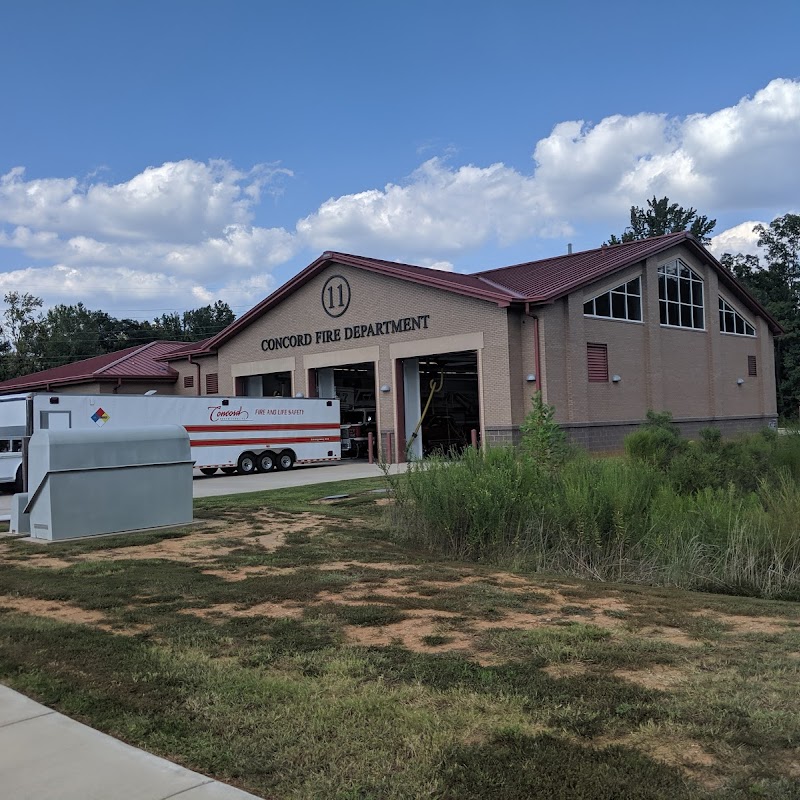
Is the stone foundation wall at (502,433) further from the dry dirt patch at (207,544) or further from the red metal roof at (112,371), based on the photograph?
the red metal roof at (112,371)

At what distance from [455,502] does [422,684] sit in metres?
5.56

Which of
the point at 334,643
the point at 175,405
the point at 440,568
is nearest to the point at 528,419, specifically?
the point at 440,568

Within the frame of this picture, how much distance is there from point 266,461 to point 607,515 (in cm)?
2010

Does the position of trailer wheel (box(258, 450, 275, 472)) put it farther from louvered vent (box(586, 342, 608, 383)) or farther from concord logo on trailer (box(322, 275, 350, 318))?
louvered vent (box(586, 342, 608, 383))

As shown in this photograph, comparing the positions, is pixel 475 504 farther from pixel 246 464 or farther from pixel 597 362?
pixel 597 362

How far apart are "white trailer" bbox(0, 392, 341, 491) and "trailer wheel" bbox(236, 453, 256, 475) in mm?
27

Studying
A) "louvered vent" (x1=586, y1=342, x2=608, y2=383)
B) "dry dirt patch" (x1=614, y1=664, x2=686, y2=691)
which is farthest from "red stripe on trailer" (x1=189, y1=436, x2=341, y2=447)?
"dry dirt patch" (x1=614, y1=664, x2=686, y2=691)

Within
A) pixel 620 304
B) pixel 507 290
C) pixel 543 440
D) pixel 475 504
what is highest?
pixel 507 290

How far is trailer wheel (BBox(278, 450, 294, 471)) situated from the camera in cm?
2871

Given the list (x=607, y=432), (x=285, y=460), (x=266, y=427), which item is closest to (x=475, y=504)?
(x=266, y=427)

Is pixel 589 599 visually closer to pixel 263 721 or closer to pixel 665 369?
pixel 263 721

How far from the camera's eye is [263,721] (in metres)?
4.30

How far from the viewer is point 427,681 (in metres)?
4.82

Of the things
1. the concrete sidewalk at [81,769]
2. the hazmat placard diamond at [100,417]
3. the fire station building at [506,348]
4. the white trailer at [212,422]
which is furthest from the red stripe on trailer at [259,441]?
the concrete sidewalk at [81,769]
